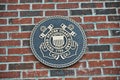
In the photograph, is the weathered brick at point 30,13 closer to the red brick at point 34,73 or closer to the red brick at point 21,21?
the red brick at point 21,21

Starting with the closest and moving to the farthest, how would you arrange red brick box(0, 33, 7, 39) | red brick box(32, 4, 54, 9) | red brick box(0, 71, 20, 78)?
red brick box(0, 71, 20, 78) < red brick box(0, 33, 7, 39) < red brick box(32, 4, 54, 9)

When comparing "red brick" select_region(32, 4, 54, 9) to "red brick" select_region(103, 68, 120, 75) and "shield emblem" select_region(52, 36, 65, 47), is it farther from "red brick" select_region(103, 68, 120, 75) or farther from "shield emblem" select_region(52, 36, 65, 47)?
"red brick" select_region(103, 68, 120, 75)

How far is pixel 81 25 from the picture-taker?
9.57ft

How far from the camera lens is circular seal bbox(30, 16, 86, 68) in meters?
2.77

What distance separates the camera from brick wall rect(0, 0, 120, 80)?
2760 mm

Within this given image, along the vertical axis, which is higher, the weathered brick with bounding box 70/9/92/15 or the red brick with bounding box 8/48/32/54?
the weathered brick with bounding box 70/9/92/15

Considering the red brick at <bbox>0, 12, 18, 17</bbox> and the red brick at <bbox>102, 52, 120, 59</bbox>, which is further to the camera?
the red brick at <bbox>0, 12, 18, 17</bbox>

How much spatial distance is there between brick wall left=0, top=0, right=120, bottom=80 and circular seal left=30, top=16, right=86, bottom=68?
0.06 metres

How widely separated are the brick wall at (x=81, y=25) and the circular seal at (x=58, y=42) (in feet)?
0.18

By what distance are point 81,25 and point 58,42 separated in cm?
29

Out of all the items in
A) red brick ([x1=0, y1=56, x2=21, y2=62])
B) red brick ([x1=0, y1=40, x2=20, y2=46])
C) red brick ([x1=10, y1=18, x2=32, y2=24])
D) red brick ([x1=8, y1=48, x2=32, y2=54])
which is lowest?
red brick ([x1=0, y1=56, x2=21, y2=62])

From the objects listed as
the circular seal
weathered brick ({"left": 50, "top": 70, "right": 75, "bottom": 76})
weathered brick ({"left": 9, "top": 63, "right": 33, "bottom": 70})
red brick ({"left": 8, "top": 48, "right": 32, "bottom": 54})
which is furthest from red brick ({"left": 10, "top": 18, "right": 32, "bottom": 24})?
weathered brick ({"left": 50, "top": 70, "right": 75, "bottom": 76})

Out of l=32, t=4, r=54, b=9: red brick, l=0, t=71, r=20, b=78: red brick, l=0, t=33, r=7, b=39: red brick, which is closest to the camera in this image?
l=0, t=71, r=20, b=78: red brick

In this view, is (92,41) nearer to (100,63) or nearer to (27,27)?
(100,63)
